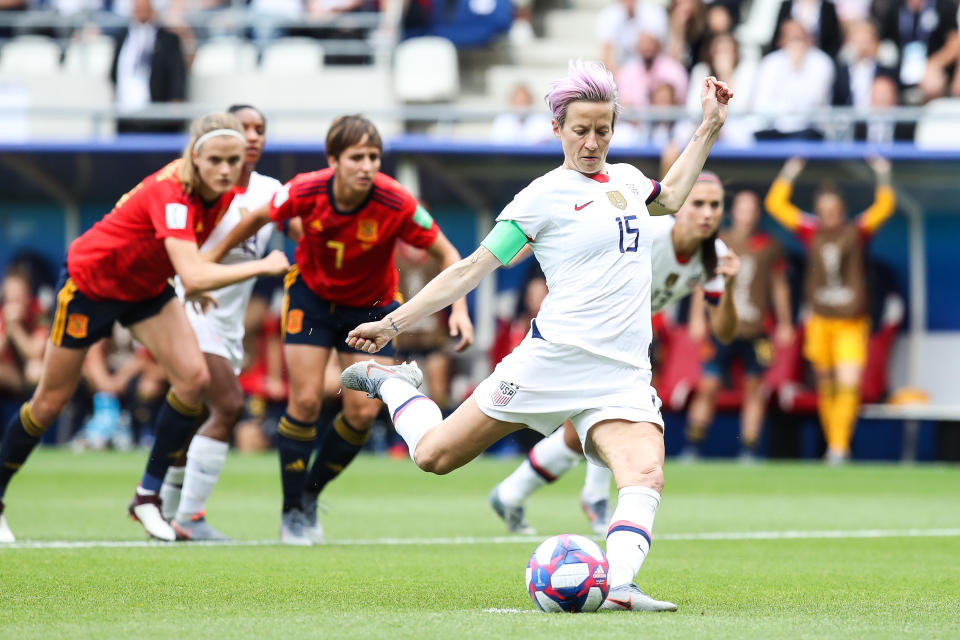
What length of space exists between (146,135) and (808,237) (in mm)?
7734

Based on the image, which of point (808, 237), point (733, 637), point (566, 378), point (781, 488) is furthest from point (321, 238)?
point (808, 237)

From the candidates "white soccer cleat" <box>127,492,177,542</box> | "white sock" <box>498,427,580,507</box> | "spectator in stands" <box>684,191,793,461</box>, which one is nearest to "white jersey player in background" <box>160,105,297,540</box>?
"white soccer cleat" <box>127,492,177,542</box>

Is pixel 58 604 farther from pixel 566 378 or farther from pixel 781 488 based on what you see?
pixel 781 488

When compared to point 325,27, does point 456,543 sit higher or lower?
lower

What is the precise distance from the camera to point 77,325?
788cm

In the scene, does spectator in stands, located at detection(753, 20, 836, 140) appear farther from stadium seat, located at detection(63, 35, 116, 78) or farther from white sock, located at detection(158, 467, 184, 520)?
white sock, located at detection(158, 467, 184, 520)

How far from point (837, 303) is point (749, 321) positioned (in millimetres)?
991

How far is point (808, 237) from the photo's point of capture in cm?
1683

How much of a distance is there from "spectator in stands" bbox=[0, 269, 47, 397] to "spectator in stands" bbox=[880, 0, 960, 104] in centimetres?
1085

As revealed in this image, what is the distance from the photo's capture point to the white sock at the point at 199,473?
8375 millimetres

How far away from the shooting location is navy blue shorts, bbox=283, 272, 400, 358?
802 cm

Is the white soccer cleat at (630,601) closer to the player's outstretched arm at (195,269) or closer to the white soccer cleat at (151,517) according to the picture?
the player's outstretched arm at (195,269)

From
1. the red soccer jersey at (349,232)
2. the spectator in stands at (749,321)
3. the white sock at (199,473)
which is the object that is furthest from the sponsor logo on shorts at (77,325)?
the spectator in stands at (749,321)

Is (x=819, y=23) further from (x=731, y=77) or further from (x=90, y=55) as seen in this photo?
(x=90, y=55)
